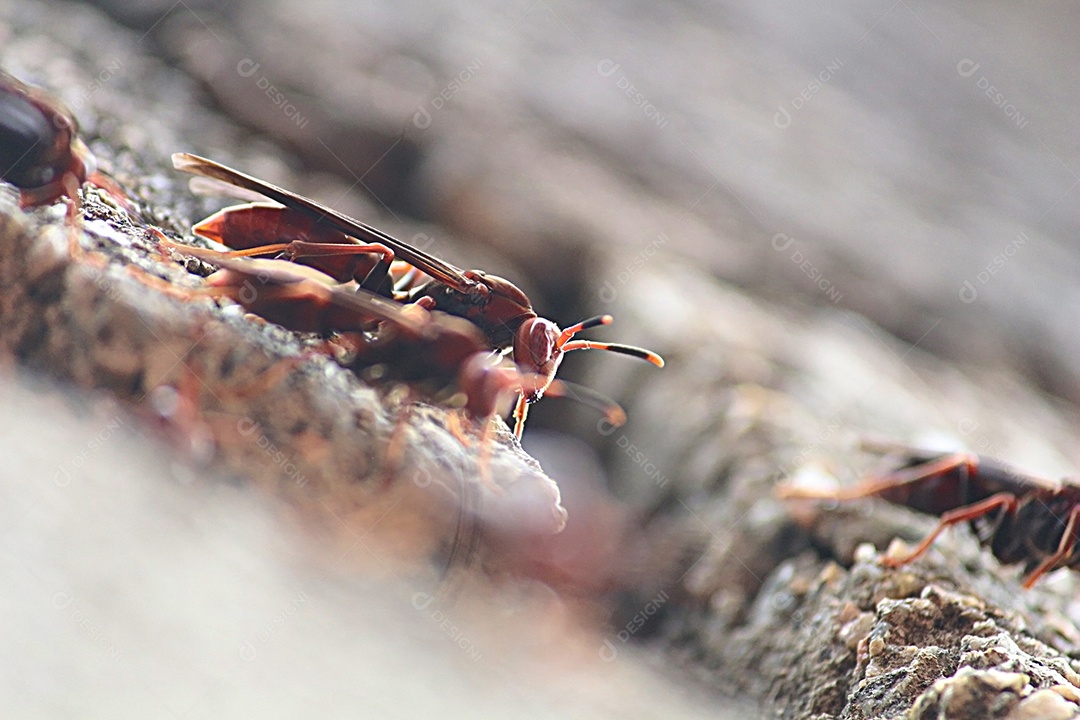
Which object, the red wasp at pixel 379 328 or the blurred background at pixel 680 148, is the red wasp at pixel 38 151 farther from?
the blurred background at pixel 680 148

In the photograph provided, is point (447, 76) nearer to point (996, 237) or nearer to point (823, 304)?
point (823, 304)

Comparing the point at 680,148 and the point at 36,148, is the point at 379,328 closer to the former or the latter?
the point at 36,148

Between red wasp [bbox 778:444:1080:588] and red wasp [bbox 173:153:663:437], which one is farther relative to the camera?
red wasp [bbox 778:444:1080:588]

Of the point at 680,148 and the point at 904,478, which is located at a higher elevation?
the point at 680,148

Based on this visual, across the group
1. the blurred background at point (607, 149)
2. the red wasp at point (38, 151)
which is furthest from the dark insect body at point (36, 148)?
the blurred background at point (607, 149)

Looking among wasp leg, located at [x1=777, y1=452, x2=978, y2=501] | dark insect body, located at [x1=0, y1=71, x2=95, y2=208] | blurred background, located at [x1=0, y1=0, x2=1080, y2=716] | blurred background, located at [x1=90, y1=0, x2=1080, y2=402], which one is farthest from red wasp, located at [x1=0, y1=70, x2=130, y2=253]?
wasp leg, located at [x1=777, y1=452, x2=978, y2=501]

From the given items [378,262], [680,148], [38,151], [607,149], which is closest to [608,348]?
[378,262]

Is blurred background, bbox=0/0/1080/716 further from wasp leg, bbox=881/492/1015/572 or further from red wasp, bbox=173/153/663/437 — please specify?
wasp leg, bbox=881/492/1015/572
